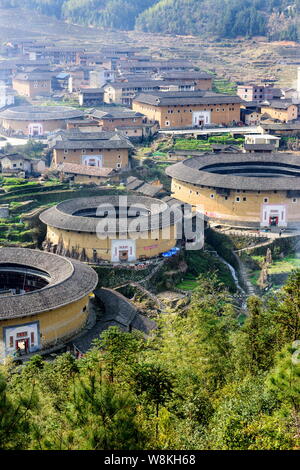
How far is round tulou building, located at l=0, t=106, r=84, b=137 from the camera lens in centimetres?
4269

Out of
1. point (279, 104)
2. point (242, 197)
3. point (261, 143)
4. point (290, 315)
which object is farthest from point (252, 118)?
point (290, 315)

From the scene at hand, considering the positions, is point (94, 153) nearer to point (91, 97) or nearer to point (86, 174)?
point (86, 174)

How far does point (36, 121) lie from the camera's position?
42.7 m

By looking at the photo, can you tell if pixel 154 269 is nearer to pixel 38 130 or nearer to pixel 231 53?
pixel 38 130

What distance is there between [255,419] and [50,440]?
299 centimetres

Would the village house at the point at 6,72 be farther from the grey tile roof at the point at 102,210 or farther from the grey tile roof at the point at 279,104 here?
the grey tile roof at the point at 102,210

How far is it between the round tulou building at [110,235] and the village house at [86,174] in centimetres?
591

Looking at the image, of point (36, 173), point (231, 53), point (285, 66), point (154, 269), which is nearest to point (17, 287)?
point (154, 269)

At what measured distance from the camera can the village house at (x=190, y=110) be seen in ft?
141

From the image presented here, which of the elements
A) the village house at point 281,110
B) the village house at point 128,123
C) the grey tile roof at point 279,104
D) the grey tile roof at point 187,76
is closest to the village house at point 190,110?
the village house at point 128,123

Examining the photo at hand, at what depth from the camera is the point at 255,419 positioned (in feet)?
32.7

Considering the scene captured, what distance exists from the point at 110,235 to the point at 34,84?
30379mm

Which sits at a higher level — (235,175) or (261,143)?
(261,143)

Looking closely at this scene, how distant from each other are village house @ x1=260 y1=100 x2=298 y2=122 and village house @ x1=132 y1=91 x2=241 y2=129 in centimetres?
209
